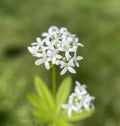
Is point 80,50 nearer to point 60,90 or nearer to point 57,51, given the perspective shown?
point 60,90

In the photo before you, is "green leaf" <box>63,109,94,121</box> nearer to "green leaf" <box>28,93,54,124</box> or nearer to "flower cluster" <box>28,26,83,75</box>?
"green leaf" <box>28,93,54,124</box>

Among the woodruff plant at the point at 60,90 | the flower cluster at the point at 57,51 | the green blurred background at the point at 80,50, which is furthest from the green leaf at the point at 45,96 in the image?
the green blurred background at the point at 80,50

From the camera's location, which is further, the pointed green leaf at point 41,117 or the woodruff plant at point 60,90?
the pointed green leaf at point 41,117

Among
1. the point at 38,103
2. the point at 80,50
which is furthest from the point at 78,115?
the point at 80,50

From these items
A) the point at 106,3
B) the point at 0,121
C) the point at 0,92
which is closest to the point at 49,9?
the point at 106,3

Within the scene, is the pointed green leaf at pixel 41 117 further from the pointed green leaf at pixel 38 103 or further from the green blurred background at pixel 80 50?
the green blurred background at pixel 80 50
